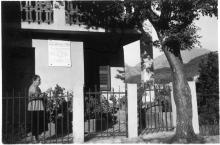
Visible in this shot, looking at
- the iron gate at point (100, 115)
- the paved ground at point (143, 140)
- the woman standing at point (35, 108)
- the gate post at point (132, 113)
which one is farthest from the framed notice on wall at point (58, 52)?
the paved ground at point (143, 140)

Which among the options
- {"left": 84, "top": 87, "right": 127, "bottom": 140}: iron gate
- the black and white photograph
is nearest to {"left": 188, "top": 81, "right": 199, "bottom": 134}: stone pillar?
the black and white photograph

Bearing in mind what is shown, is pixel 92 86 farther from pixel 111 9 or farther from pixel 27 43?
pixel 111 9

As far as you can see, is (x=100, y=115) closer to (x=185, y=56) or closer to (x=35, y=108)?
(x=35, y=108)

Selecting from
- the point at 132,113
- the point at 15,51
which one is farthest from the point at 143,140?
the point at 15,51

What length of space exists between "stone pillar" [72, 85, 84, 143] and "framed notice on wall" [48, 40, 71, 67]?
4141 millimetres

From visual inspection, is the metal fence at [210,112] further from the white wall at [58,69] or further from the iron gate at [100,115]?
the white wall at [58,69]

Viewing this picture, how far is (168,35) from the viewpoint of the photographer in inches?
373

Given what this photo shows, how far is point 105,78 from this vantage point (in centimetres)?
1581

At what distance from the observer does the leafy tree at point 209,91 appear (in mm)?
11578

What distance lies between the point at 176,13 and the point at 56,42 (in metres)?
5.06

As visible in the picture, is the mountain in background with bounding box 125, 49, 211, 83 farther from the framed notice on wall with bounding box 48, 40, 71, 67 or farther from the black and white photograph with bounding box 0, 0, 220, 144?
the framed notice on wall with bounding box 48, 40, 71, 67

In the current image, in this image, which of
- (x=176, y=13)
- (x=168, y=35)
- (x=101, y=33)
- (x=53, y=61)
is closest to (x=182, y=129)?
(x=168, y=35)

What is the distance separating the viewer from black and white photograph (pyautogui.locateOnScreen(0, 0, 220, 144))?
31.4 feet

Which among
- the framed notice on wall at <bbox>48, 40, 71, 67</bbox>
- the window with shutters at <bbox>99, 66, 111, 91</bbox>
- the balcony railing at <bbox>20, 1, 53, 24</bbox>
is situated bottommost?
the window with shutters at <bbox>99, 66, 111, 91</bbox>
